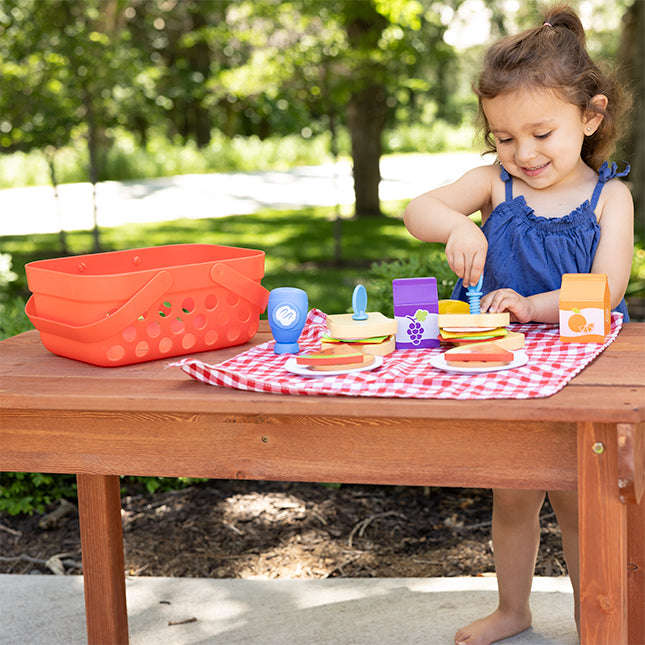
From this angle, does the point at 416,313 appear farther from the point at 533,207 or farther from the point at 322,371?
the point at 533,207

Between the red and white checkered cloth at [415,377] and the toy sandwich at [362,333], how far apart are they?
34mm

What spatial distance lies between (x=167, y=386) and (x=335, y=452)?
350mm

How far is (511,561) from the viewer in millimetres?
2404

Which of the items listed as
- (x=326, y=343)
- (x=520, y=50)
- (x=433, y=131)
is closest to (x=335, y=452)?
(x=326, y=343)

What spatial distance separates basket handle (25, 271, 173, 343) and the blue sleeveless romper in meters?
0.90

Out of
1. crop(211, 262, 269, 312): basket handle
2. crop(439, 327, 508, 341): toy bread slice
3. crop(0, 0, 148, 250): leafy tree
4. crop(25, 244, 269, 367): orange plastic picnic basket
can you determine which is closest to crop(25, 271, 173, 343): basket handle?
crop(25, 244, 269, 367): orange plastic picnic basket

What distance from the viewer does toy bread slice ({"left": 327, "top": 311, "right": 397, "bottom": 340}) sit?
1.90m

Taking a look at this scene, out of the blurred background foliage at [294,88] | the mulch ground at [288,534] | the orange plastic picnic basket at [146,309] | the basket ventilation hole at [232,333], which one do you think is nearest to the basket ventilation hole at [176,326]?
the orange plastic picnic basket at [146,309]

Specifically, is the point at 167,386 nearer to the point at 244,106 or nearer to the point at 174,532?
the point at 174,532

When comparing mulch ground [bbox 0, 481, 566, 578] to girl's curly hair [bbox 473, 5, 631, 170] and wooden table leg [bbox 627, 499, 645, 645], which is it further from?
girl's curly hair [bbox 473, 5, 631, 170]

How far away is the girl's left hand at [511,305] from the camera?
7.05ft

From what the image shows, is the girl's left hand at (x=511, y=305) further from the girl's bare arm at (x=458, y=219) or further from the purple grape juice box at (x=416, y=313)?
the purple grape juice box at (x=416, y=313)

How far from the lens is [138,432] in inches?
69.3

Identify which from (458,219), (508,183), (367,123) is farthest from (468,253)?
(367,123)
